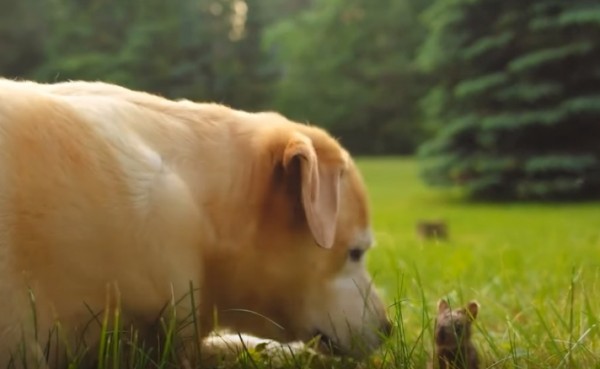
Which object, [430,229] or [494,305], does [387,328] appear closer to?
[494,305]

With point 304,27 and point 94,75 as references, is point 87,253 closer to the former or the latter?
point 94,75

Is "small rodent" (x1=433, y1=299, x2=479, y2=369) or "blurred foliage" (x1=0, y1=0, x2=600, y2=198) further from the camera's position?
"blurred foliage" (x1=0, y1=0, x2=600, y2=198)

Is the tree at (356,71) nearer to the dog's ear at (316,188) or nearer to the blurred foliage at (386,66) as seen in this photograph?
the blurred foliage at (386,66)

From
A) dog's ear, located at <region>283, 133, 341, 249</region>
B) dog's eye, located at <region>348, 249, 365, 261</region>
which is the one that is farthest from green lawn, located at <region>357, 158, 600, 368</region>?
dog's ear, located at <region>283, 133, 341, 249</region>

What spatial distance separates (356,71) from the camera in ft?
90.7

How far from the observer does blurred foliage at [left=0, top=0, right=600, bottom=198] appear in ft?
42.0

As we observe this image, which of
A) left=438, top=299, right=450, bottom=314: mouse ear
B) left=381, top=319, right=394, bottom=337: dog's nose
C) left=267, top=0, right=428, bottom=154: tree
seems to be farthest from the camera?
left=267, top=0, right=428, bottom=154: tree

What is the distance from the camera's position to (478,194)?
13391 millimetres

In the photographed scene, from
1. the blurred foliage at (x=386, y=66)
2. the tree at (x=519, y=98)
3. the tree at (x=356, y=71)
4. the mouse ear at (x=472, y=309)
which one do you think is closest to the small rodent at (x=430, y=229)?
the blurred foliage at (x=386, y=66)

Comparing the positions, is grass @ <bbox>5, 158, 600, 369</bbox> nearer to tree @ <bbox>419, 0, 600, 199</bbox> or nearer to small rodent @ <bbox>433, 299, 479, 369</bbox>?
small rodent @ <bbox>433, 299, 479, 369</bbox>

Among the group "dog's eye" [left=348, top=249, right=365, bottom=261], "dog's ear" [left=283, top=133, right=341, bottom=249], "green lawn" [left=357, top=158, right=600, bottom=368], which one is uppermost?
"dog's ear" [left=283, top=133, right=341, bottom=249]

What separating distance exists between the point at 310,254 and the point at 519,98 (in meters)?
11.6

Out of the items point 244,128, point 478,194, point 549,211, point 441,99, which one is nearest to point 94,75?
point 441,99

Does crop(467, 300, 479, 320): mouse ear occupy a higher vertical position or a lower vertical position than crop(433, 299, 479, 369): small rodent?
higher
